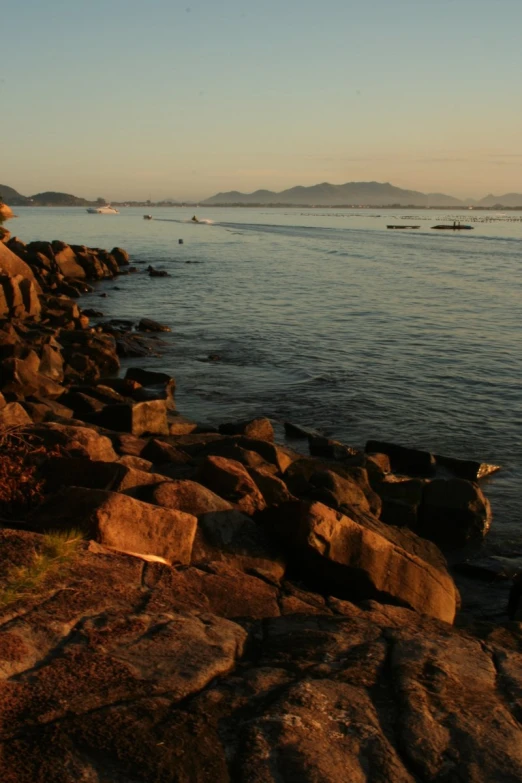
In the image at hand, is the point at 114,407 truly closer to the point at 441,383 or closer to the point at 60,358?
the point at 60,358

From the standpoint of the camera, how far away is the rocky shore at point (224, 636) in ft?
13.6

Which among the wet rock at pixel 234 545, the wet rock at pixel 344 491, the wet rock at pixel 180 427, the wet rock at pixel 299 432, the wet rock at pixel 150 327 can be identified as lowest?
the wet rock at pixel 150 327

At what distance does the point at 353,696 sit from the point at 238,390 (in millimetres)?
16290

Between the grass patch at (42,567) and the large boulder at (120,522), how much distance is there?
0.81ft

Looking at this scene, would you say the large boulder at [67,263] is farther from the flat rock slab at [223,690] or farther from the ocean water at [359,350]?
the flat rock slab at [223,690]

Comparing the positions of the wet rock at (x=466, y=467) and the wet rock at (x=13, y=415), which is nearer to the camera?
the wet rock at (x=13, y=415)

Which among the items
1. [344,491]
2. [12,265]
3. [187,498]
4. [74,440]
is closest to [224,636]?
[187,498]

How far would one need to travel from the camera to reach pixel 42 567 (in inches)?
230

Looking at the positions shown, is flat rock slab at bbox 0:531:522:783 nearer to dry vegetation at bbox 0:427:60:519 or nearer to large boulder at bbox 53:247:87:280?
dry vegetation at bbox 0:427:60:519

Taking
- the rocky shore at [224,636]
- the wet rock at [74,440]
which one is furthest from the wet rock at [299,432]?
the wet rock at [74,440]

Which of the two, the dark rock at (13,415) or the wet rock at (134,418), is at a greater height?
the dark rock at (13,415)

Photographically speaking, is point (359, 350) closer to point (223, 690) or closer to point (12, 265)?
point (12, 265)

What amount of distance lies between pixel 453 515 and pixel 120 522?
21.4ft

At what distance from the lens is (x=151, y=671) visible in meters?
4.82
